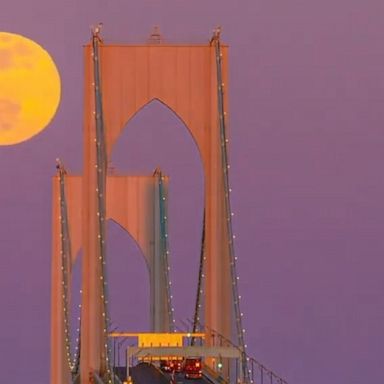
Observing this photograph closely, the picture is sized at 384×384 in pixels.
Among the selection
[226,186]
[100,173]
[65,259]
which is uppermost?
[100,173]

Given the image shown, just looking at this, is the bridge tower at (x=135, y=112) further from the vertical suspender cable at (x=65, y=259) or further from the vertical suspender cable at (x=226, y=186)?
the vertical suspender cable at (x=65, y=259)

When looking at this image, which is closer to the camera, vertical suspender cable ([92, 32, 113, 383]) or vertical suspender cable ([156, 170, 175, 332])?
vertical suspender cable ([92, 32, 113, 383])

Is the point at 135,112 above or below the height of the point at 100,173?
above

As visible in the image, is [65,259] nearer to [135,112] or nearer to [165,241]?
[165,241]

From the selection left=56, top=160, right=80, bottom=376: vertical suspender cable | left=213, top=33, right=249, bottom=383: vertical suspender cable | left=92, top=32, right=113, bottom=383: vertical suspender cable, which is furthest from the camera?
left=56, top=160, right=80, bottom=376: vertical suspender cable

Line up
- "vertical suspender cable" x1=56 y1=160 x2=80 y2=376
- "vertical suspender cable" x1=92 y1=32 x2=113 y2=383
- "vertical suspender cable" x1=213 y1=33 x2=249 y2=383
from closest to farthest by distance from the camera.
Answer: "vertical suspender cable" x1=213 y1=33 x2=249 y2=383
"vertical suspender cable" x1=92 y1=32 x2=113 y2=383
"vertical suspender cable" x1=56 y1=160 x2=80 y2=376

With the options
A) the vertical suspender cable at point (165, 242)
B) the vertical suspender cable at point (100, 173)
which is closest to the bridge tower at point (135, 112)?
the vertical suspender cable at point (100, 173)

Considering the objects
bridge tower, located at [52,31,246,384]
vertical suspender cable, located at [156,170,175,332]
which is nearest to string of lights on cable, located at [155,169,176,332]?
vertical suspender cable, located at [156,170,175,332]

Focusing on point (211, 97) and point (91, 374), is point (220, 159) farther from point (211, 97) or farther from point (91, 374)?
point (91, 374)

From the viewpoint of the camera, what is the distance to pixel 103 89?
143 ft

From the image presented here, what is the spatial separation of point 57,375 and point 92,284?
14.3 meters

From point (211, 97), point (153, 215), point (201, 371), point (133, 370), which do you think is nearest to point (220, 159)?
point (211, 97)

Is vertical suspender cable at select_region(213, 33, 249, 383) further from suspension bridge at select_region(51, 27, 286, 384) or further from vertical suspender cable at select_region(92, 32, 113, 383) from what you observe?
vertical suspender cable at select_region(92, 32, 113, 383)

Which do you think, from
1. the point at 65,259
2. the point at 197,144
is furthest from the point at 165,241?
the point at 197,144
